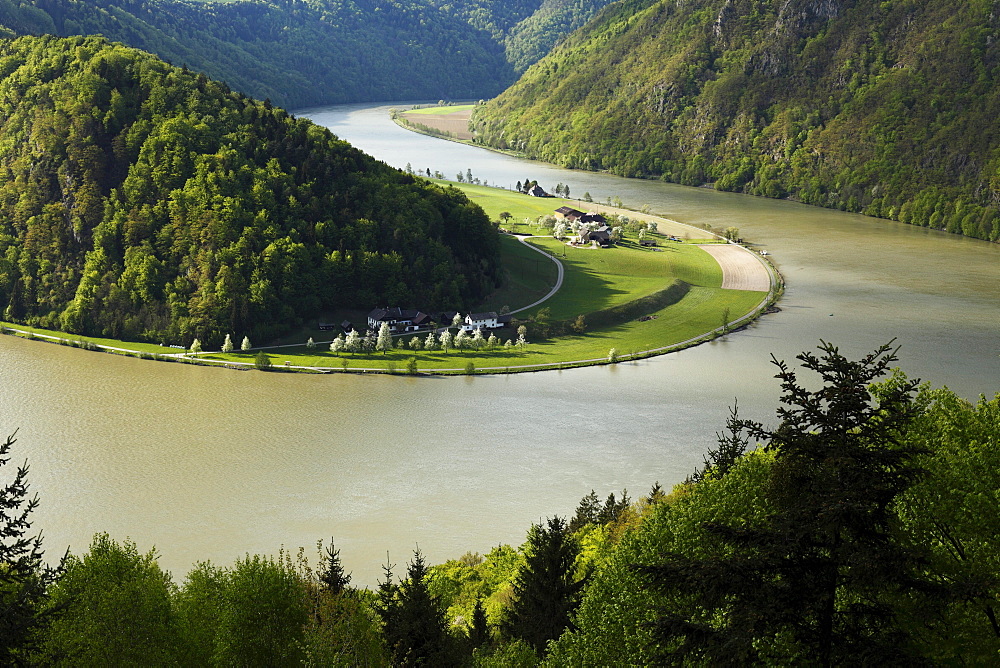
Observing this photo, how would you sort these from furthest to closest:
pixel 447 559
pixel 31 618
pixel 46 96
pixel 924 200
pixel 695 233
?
1. pixel 924 200
2. pixel 695 233
3. pixel 46 96
4. pixel 447 559
5. pixel 31 618

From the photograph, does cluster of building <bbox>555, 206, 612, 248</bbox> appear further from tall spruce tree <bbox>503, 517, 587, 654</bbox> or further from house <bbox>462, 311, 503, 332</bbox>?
tall spruce tree <bbox>503, 517, 587, 654</bbox>

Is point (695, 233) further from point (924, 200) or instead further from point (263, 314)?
point (263, 314)

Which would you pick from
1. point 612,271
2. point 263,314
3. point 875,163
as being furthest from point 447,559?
point 875,163

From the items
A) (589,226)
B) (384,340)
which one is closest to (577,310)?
(384,340)

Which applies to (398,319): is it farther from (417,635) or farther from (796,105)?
(796,105)

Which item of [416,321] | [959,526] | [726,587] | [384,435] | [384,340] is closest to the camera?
[726,587]

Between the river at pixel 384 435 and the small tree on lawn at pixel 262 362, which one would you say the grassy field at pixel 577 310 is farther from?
the river at pixel 384 435

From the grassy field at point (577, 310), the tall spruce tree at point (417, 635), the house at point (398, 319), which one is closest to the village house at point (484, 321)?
the grassy field at point (577, 310)
